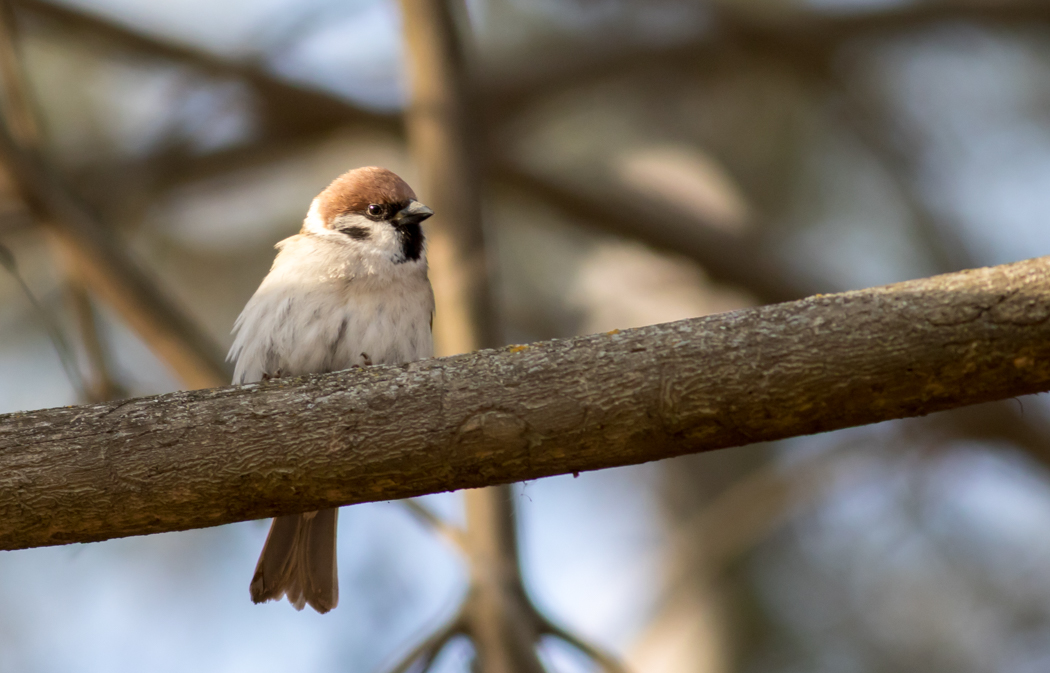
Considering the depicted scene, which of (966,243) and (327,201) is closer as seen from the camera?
(327,201)

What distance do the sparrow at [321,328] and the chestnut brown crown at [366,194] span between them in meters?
0.20

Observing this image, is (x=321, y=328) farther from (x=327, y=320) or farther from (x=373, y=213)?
(x=373, y=213)

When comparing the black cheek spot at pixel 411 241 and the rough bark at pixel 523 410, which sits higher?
the black cheek spot at pixel 411 241

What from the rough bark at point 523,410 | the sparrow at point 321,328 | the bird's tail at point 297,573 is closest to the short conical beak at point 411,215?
the sparrow at point 321,328

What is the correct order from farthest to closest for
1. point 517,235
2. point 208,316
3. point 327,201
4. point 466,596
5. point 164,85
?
point 517,235 < point 208,316 < point 164,85 < point 327,201 < point 466,596

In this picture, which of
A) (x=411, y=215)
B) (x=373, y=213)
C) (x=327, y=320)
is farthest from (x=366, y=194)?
(x=327, y=320)

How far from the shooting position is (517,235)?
880cm

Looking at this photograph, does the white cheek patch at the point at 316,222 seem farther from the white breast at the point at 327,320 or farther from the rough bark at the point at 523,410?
the rough bark at the point at 523,410

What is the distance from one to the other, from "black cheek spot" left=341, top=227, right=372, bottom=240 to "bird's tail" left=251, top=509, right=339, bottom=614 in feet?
3.89

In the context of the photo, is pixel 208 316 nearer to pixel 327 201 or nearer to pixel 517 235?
pixel 517 235

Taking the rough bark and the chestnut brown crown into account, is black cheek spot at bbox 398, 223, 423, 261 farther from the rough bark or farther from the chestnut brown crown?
the rough bark

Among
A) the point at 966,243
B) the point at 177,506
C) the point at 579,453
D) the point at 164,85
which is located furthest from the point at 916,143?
the point at 177,506

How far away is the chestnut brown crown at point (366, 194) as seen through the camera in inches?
170

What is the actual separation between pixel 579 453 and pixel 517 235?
6526mm
